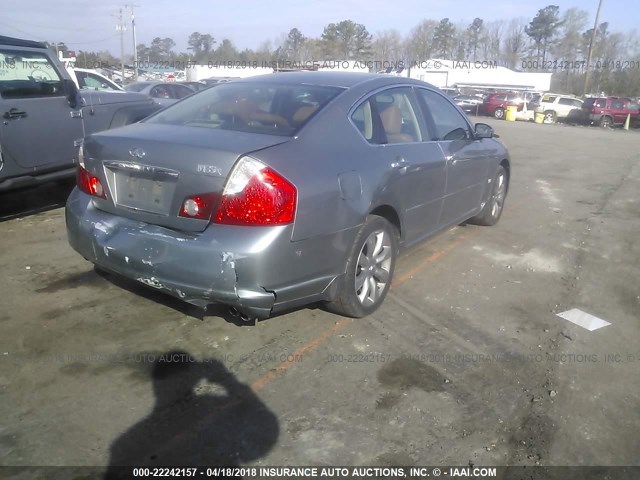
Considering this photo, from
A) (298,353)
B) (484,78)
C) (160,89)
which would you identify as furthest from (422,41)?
(298,353)

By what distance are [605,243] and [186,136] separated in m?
4.88

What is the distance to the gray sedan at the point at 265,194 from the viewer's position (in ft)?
9.53

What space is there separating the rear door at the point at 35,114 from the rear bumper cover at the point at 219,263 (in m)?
3.10

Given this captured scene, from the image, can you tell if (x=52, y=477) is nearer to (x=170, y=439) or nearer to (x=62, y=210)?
(x=170, y=439)

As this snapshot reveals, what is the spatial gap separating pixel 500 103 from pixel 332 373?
33009 mm

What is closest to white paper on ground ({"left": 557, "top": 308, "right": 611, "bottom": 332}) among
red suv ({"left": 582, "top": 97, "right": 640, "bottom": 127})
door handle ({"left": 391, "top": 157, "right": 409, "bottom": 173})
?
door handle ({"left": 391, "top": 157, "right": 409, "bottom": 173})

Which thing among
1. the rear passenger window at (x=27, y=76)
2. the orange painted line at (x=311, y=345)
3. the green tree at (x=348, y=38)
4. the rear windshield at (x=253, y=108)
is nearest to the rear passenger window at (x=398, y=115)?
the rear windshield at (x=253, y=108)

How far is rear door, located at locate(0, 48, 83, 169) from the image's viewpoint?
5.62 meters

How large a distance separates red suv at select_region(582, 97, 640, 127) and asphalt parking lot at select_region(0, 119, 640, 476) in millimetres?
29125

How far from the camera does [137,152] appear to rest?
3.18 meters

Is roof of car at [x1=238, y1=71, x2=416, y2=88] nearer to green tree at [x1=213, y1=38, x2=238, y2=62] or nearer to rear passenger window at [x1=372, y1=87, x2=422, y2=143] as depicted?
rear passenger window at [x1=372, y1=87, x2=422, y2=143]

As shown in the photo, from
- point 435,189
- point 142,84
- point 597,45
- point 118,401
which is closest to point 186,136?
point 118,401

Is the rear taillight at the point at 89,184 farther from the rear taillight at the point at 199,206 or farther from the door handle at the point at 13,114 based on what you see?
the door handle at the point at 13,114

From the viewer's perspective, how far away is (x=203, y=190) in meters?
2.94
